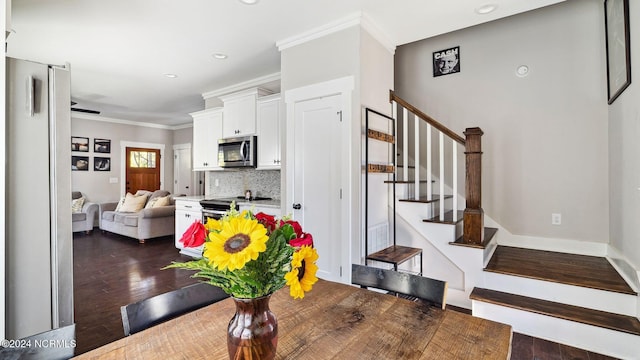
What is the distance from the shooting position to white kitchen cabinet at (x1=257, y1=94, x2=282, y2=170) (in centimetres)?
421

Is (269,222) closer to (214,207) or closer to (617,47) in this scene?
(617,47)

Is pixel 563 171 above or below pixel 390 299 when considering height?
above

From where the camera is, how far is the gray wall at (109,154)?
7.18m

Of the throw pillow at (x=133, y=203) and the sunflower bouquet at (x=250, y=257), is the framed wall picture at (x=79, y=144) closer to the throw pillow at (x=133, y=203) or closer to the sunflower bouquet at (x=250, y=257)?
the throw pillow at (x=133, y=203)

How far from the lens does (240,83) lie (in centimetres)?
480

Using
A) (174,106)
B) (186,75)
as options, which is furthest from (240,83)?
(174,106)

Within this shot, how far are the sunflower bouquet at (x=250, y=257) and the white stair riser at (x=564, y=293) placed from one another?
2.42 meters

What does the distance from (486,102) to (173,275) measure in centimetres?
436

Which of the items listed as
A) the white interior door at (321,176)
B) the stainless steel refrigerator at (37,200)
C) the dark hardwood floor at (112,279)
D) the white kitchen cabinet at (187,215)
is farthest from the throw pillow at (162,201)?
the stainless steel refrigerator at (37,200)

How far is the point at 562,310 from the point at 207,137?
16.5 ft

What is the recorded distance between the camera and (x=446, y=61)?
393cm

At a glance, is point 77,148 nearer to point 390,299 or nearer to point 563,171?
point 390,299

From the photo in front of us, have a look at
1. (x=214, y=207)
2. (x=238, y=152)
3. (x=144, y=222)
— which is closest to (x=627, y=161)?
(x=238, y=152)

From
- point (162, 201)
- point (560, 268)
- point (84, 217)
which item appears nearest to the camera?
point (560, 268)
